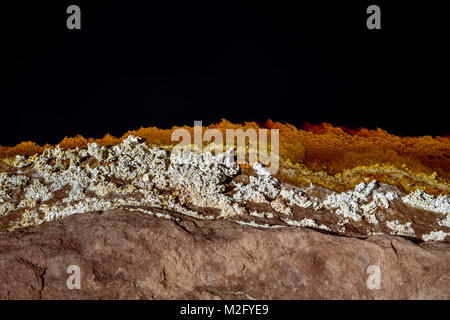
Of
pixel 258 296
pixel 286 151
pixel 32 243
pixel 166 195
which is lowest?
pixel 258 296

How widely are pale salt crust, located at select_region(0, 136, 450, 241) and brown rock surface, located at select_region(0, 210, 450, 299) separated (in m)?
0.39

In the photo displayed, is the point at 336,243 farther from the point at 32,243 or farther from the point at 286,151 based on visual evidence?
the point at 32,243

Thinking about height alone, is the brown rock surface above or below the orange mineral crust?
below

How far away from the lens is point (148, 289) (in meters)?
2.45

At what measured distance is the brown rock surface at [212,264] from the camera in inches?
96.3

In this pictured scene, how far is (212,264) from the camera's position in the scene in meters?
2.58

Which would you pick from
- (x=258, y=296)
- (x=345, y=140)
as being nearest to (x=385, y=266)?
(x=258, y=296)

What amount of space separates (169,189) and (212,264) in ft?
3.60

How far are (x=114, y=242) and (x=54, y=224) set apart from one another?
61cm
